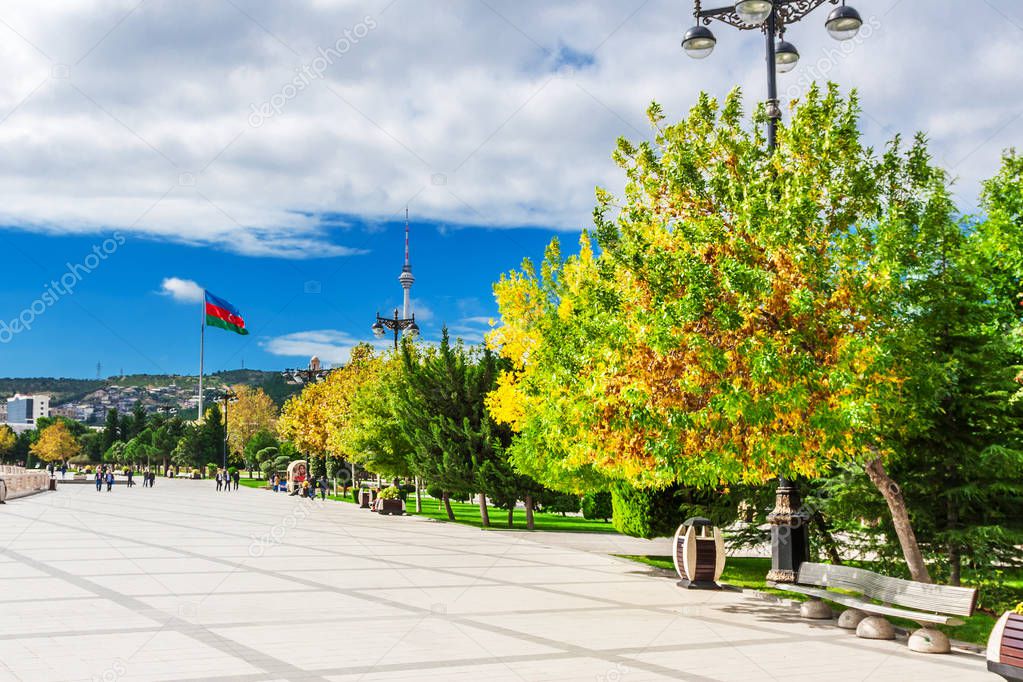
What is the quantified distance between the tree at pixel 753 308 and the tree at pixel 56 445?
131 meters

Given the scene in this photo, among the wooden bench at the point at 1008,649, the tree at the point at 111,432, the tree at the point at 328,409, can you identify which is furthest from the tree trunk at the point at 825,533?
the tree at the point at 111,432

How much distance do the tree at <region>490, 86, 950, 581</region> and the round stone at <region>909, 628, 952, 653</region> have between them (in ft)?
4.28

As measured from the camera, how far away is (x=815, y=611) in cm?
1200

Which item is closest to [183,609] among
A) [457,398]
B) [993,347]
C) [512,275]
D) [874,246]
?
[874,246]

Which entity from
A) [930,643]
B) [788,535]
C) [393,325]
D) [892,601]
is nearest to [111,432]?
[393,325]

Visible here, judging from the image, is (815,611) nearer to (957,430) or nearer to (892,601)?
(892,601)

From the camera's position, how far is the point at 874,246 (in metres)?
10.3

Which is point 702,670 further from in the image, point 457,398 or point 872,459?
point 457,398

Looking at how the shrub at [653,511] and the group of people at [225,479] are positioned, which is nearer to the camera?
the shrub at [653,511]

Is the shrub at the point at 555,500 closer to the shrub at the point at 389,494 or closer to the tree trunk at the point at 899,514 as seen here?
Answer: the shrub at the point at 389,494

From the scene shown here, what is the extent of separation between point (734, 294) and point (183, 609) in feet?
26.0

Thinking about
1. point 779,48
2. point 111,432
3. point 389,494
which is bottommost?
point 389,494

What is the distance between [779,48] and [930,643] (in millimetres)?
8530

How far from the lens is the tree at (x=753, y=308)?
9.91 metres
